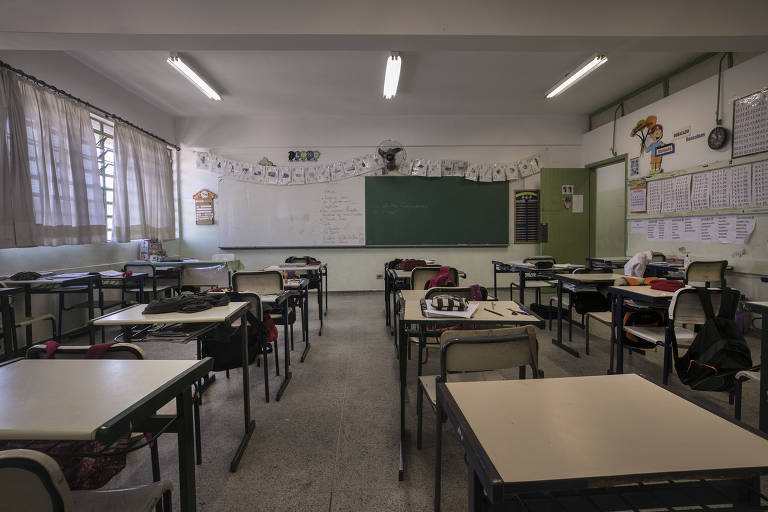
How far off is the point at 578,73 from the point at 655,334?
3706 mm

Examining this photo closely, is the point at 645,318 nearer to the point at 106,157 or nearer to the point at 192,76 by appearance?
the point at 192,76

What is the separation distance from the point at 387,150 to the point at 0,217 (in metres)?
4.94

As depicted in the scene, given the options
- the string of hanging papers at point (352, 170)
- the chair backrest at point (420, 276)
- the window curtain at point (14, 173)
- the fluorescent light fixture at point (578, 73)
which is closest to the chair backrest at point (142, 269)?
the window curtain at point (14, 173)

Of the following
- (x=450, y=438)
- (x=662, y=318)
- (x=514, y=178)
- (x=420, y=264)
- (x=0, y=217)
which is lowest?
(x=450, y=438)

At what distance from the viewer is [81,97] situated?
4.16 meters

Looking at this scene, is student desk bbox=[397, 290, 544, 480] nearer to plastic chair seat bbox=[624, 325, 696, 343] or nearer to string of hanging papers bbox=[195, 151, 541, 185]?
plastic chair seat bbox=[624, 325, 696, 343]

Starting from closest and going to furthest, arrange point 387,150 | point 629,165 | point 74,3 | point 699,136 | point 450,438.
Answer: point 450,438 < point 74,3 < point 699,136 < point 629,165 < point 387,150

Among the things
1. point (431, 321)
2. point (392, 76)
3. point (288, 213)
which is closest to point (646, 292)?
point (431, 321)

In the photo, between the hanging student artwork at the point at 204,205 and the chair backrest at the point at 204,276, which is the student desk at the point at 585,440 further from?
the hanging student artwork at the point at 204,205

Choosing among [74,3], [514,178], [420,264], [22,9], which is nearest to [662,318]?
[420,264]

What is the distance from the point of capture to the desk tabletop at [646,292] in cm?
219

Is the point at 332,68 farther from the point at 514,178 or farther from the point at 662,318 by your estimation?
the point at 662,318

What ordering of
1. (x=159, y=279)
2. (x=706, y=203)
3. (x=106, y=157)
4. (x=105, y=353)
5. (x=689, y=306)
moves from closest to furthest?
1. (x=105, y=353)
2. (x=689, y=306)
3. (x=706, y=203)
4. (x=106, y=157)
5. (x=159, y=279)

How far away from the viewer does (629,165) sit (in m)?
5.32
